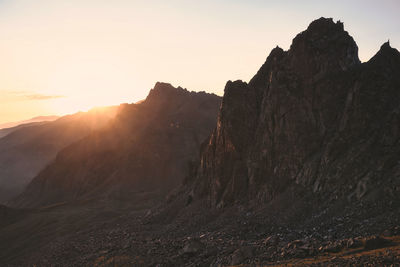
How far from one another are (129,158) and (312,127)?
369ft

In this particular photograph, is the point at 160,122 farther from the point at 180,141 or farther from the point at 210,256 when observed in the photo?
the point at 210,256

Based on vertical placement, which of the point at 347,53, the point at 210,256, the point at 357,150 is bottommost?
the point at 210,256

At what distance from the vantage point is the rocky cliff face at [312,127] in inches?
2057

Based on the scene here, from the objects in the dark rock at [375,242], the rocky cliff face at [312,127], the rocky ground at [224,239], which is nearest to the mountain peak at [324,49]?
the rocky cliff face at [312,127]

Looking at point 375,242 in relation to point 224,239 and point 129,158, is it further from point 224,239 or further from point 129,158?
point 129,158

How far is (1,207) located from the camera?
396ft

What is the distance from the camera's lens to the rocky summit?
41.1m

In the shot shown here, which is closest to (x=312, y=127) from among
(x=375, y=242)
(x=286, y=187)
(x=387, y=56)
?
(x=286, y=187)

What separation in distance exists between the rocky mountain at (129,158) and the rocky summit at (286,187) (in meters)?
A: 45.9

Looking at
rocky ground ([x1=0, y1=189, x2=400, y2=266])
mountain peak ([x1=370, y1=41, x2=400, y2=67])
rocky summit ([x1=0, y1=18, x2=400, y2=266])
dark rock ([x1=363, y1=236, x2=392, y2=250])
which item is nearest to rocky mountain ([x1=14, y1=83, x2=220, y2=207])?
rocky summit ([x1=0, y1=18, x2=400, y2=266])

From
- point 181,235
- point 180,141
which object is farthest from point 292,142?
point 180,141

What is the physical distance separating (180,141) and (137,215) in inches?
2981

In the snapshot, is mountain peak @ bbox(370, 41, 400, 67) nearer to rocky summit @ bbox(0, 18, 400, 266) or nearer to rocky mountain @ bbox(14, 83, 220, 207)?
rocky summit @ bbox(0, 18, 400, 266)

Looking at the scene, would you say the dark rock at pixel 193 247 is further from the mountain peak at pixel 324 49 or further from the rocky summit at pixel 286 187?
the mountain peak at pixel 324 49
